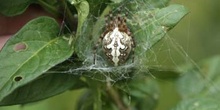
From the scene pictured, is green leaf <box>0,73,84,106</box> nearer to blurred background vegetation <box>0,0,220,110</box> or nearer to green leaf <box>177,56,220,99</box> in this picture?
green leaf <box>177,56,220,99</box>

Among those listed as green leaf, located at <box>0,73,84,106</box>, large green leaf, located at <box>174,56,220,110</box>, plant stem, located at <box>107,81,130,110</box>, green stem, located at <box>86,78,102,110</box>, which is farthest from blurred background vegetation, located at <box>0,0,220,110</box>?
green leaf, located at <box>0,73,84,106</box>

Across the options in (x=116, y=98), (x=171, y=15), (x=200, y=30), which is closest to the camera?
(x=171, y=15)

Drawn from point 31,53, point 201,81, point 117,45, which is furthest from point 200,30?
point 31,53

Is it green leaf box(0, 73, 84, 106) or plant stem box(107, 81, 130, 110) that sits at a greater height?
plant stem box(107, 81, 130, 110)

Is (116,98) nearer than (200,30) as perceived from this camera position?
Yes

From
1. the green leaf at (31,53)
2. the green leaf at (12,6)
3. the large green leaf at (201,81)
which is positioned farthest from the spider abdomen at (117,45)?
the large green leaf at (201,81)

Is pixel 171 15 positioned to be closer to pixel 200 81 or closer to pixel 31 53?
pixel 31 53

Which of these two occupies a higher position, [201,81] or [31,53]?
[201,81]

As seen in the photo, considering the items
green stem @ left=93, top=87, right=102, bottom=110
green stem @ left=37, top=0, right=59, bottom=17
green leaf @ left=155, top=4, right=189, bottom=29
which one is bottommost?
green stem @ left=93, top=87, right=102, bottom=110

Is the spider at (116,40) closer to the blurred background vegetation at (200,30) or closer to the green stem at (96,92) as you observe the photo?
the green stem at (96,92)
